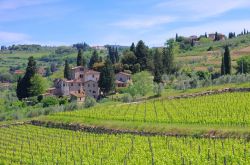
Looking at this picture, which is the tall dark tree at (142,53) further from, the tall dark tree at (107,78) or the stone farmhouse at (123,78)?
the tall dark tree at (107,78)

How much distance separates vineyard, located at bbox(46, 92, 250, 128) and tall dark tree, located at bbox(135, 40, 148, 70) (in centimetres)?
3270

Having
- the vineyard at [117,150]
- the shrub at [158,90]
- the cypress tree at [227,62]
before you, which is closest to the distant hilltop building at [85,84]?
the shrub at [158,90]

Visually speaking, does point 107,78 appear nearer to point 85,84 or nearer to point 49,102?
point 49,102

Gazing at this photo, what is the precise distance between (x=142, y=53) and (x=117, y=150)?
59123mm

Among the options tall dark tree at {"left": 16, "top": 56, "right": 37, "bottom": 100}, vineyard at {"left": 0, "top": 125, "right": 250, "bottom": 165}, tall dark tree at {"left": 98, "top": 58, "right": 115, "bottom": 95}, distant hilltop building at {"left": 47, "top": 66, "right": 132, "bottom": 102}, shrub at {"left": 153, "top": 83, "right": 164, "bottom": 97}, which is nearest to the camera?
vineyard at {"left": 0, "top": 125, "right": 250, "bottom": 165}

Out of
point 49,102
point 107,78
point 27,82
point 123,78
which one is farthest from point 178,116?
point 123,78

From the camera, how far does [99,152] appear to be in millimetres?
30688

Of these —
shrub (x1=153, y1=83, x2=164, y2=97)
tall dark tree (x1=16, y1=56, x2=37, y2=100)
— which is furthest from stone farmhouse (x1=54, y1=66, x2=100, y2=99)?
shrub (x1=153, y1=83, x2=164, y2=97)

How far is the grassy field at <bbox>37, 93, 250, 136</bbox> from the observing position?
36.3 m

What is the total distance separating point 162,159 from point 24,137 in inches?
813

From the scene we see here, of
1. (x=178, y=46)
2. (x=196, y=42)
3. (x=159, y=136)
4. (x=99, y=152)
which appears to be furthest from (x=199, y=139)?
(x=196, y=42)

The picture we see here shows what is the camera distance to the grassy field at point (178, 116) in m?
36.3

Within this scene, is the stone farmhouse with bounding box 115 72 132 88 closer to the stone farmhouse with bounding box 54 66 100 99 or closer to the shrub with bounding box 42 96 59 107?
the stone farmhouse with bounding box 54 66 100 99

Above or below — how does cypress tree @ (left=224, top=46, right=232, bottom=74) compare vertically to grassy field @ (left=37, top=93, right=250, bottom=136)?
above
